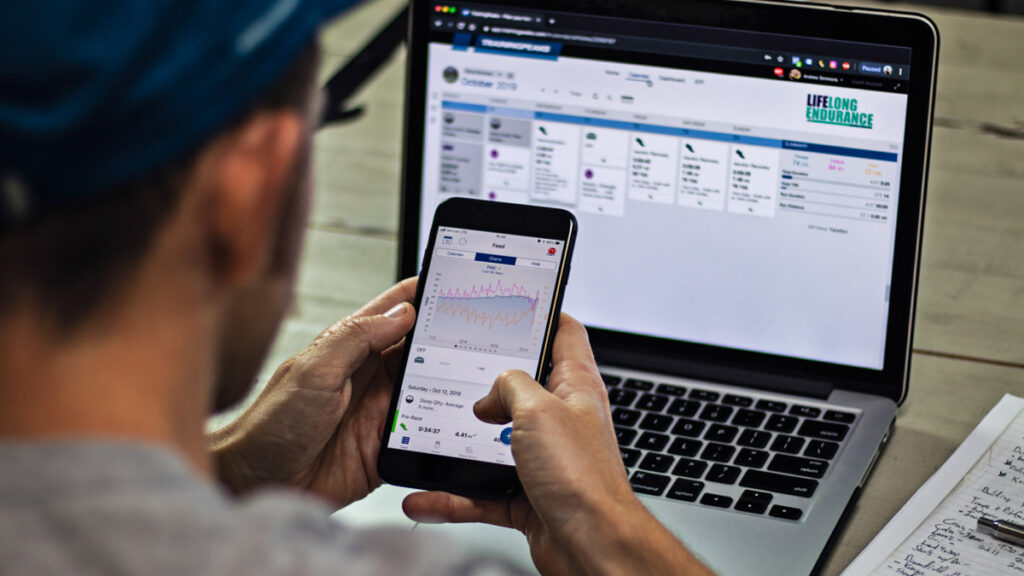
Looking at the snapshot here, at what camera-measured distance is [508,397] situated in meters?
0.77

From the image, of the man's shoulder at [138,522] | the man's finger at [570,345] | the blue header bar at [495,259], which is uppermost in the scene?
the man's shoulder at [138,522]

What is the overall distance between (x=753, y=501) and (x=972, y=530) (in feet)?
0.51

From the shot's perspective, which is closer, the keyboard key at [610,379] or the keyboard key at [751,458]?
the keyboard key at [751,458]

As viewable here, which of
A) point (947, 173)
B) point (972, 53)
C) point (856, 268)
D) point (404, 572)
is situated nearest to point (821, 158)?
point (856, 268)

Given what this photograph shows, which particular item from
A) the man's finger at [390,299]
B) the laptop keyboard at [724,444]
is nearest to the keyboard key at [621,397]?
the laptop keyboard at [724,444]

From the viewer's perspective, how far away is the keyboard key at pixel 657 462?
2.94 ft

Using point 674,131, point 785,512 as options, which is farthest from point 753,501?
point 674,131

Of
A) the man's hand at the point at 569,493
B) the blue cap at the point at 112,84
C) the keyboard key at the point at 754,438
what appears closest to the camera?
the blue cap at the point at 112,84

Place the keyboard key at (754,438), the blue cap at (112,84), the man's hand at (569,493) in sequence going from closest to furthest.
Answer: the blue cap at (112,84), the man's hand at (569,493), the keyboard key at (754,438)

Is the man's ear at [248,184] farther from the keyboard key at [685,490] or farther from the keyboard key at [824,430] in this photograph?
the keyboard key at [824,430]

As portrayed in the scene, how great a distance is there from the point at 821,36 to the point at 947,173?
56 cm

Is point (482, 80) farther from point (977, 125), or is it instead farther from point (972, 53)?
point (972, 53)

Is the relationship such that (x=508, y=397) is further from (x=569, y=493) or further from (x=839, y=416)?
(x=839, y=416)

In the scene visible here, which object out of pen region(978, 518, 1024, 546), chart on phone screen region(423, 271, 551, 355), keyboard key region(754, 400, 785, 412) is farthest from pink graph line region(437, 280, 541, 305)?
pen region(978, 518, 1024, 546)
